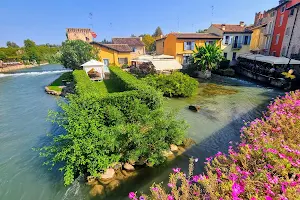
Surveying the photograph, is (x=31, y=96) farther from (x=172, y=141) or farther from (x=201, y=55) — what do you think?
(x=201, y=55)

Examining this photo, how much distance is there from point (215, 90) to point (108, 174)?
1974 cm

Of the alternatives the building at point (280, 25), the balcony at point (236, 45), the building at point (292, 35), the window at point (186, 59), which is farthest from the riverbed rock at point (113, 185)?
the balcony at point (236, 45)

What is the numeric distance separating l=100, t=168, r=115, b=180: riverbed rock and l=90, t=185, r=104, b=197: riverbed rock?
0.42 m

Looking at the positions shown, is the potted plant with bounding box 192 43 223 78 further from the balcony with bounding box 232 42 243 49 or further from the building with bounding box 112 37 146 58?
the building with bounding box 112 37 146 58

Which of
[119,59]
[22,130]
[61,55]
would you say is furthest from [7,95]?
[119,59]

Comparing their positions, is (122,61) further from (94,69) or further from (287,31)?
(287,31)

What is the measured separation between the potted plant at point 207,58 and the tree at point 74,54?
785 inches

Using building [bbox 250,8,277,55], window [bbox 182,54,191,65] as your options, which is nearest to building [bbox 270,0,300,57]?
building [bbox 250,8,277,55]

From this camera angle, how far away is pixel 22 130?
13.7 meters

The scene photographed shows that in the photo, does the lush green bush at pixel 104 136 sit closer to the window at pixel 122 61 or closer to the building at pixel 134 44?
the window at pixel 122 61

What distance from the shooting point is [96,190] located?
303 inches

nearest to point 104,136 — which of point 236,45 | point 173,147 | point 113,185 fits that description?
point 113,185

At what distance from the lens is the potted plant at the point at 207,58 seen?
30161 millimetres

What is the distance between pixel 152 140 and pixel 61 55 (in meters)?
28.7
